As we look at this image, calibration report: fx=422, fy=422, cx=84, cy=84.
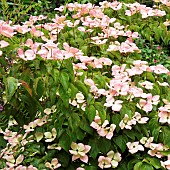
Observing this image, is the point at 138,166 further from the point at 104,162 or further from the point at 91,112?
the point at 91,112

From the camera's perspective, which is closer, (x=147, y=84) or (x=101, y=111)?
(x=101, y=111)

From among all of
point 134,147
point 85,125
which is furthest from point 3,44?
point 134,147

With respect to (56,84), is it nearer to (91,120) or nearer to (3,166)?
(91,120)

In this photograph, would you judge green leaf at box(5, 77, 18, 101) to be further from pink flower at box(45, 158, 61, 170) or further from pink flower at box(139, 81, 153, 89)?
pink flower at box(139, 81, 153, 89)

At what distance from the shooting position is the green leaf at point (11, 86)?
4.45 feet

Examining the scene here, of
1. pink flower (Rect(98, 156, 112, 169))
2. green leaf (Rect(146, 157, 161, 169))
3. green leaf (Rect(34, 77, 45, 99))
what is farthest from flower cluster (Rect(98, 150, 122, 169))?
green leaf (Rect(34, 77, 45, 99))

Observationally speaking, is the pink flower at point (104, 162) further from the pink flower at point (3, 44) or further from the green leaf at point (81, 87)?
the pink flower at point (3, 44)

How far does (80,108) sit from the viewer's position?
1.56 metres

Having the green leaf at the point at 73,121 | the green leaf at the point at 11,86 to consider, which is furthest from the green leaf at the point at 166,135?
the green leaf at the point at 11,86

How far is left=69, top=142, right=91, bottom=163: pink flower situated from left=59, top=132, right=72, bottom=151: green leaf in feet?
0.08

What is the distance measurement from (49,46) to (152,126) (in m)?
0.51

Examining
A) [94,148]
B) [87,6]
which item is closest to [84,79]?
[94,148]

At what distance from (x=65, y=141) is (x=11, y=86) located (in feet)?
1.13

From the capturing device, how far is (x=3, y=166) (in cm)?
180
